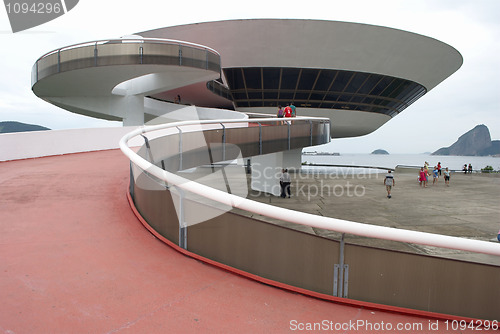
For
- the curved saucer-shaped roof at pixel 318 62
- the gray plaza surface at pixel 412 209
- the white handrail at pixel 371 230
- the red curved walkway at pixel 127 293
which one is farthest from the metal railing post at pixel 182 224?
the curved saucer-shaped roof at pixel 318 62

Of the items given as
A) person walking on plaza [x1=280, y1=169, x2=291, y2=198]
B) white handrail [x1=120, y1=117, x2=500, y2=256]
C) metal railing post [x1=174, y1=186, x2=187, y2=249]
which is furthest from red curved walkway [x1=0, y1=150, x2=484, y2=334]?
person walking on plaza [x1=280, y1=169, x2=291, y2=198]

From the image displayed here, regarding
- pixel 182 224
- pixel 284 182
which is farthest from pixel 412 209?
pixel 182 224

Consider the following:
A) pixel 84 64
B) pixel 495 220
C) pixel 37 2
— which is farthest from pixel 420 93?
pixel 37 2

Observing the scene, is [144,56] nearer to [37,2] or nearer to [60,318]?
[37,2]

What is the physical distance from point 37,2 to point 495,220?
73.2ft

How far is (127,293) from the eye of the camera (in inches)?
114

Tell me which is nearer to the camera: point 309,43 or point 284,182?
point 284,182

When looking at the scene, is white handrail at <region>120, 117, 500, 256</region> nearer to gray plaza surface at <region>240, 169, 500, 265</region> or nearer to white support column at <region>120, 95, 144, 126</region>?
gray plaza surface at <region>240, 169, 500, 265</region>

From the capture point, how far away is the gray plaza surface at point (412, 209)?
10.6 m

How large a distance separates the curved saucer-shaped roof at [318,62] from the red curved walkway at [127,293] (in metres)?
29.4

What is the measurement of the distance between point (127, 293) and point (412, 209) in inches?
601

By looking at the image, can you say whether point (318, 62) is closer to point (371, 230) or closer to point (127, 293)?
point (371, 230)

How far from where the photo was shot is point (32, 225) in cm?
452

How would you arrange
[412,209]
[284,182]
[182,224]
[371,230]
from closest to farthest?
[371,230] → [182,224] → [412,209] → [284,182]
